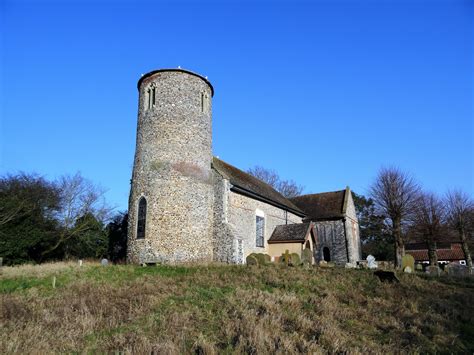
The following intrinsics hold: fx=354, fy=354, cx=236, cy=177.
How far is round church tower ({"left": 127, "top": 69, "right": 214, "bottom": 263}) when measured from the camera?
1905cm

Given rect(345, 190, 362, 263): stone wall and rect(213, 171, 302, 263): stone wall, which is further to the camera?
rect(345, 190, 362, 263): stone wall

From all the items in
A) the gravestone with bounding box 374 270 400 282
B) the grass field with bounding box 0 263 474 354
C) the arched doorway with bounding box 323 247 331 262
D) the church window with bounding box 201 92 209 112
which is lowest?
the grass field with bounding box 0 263 474 354

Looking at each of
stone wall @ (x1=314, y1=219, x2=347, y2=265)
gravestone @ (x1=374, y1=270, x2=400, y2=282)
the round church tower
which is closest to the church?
the round church tower

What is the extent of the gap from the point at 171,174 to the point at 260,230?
8110 millimetres

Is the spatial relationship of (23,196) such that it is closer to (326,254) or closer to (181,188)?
(181,188)

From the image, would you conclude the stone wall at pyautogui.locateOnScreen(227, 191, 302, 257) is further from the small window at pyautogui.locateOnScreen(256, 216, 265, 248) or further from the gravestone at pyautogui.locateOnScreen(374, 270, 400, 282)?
the gravestone at pyautogui.locateOnScreen(374, 270, 400, 282)

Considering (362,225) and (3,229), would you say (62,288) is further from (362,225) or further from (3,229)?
(362,225)

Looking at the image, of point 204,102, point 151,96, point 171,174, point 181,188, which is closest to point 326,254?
point 181,188

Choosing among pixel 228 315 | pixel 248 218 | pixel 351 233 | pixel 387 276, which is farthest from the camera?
pixel 351 233

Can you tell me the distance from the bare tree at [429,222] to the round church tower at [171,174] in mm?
21040

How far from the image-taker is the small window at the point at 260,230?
2420 centimetres

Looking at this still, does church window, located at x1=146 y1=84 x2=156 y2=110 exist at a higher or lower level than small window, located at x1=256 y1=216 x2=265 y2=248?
higher

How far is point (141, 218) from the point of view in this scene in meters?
19.8

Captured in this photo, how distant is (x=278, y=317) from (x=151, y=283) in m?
5.25
